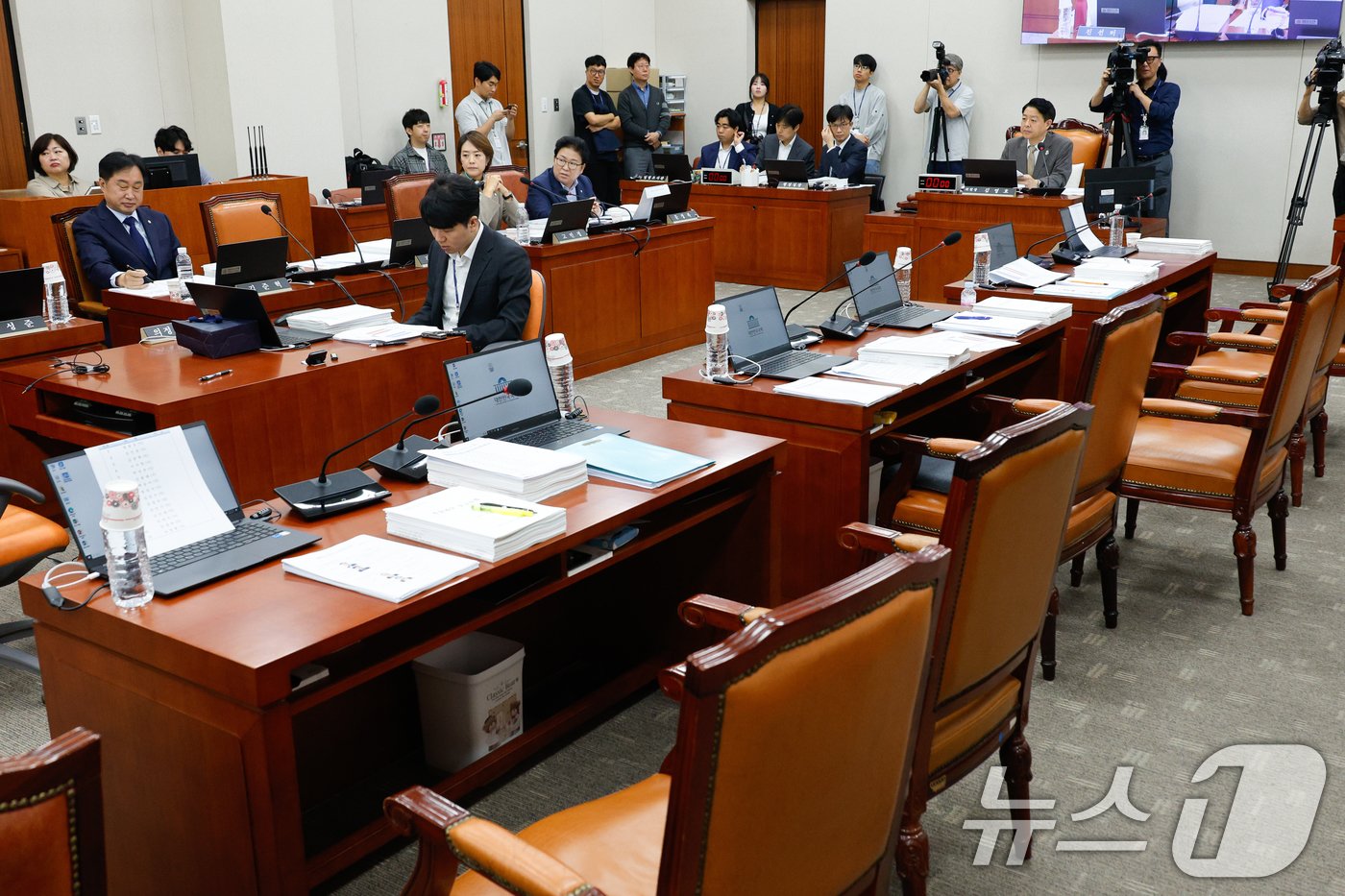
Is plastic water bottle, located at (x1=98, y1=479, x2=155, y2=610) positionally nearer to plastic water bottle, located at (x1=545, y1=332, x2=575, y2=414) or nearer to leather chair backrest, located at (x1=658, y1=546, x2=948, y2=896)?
leather chair backrest, located at (x1=658, y1=546, x2=948, y2=896)

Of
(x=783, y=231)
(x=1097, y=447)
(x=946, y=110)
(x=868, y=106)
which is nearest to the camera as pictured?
(x=1097, y=447)

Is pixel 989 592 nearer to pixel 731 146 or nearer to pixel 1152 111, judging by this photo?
pixel 1152 111

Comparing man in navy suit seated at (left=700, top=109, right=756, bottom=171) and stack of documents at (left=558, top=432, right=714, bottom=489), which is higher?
man in navy suit seated at (left=700, top=109, right=756, bottom=171)

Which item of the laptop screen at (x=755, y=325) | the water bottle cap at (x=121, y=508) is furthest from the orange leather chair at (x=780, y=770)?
the laptop screen at (x=755, y=325)

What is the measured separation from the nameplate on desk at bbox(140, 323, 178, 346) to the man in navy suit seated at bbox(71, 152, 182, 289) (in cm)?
113

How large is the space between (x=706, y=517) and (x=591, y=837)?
3.70 feet

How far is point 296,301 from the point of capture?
16.0 feet

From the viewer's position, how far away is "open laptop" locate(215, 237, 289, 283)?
4473 mm

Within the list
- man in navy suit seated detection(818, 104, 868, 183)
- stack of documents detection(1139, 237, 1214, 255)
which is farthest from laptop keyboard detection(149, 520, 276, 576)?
man in navy suit seated detection(818, 104, 868, 183)

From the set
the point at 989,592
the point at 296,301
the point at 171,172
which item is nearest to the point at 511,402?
the point at 989,592

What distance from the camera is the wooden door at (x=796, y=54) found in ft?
36.4

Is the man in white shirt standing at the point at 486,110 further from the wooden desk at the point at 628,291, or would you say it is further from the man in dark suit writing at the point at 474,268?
the man in dark suit writing at the point at 474,268

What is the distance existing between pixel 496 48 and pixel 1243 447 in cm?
824

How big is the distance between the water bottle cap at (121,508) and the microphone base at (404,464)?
72cm
